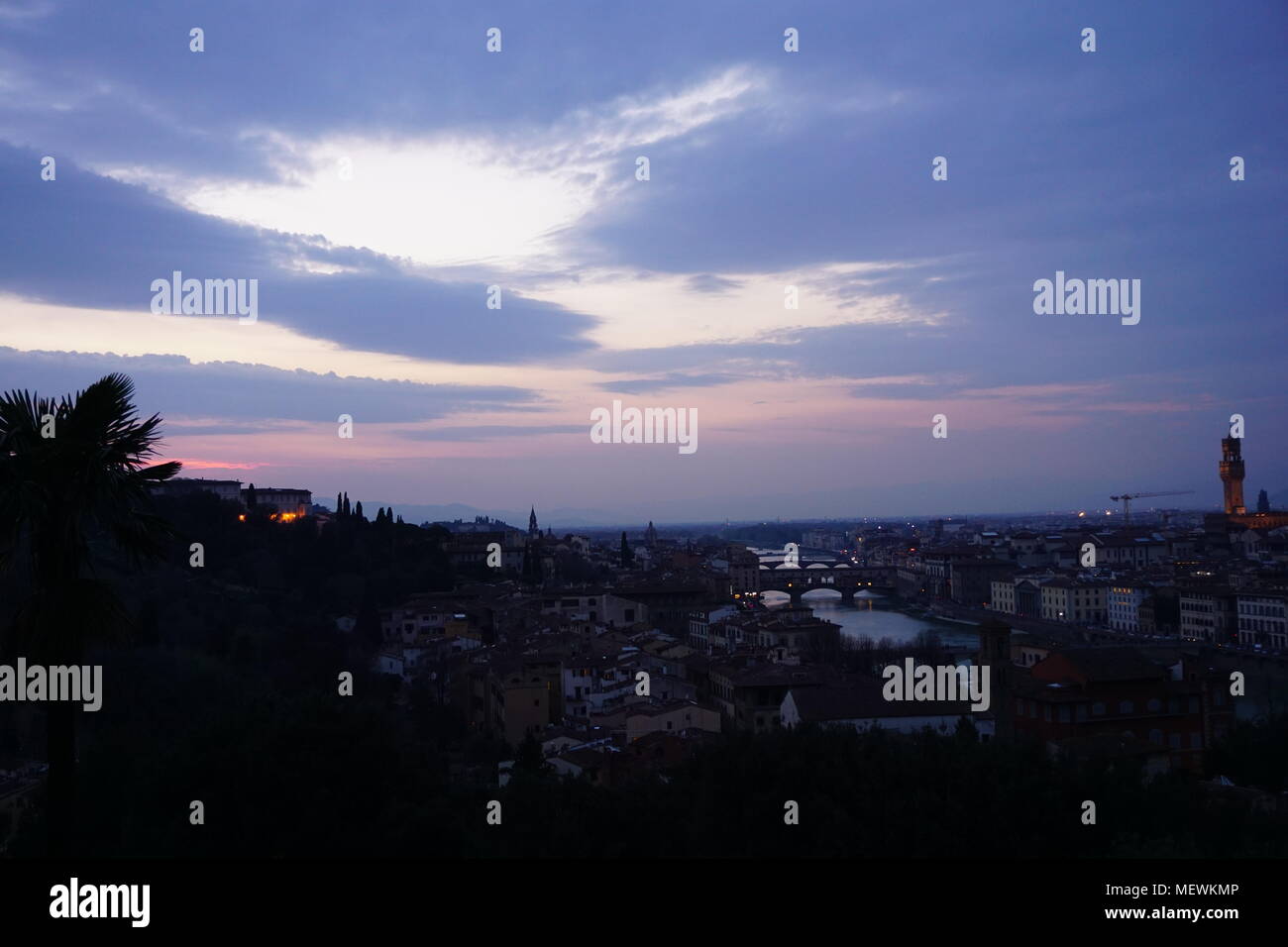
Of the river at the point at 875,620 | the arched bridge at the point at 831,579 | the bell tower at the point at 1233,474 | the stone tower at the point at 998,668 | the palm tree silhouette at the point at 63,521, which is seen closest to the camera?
the palm tree silhouette at the point at 63,521

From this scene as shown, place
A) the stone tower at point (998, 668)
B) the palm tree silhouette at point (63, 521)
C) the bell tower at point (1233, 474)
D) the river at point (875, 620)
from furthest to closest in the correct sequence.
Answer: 1. the bell tower at point (1233, 474)
2. the river at point (875, 620)
3. the stone tower at point (998, 668)
4. the palm tree silhouette at point (63, 521)

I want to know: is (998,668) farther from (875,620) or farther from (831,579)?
(831,579)

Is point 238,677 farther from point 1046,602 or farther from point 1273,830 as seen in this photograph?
point 1046,602

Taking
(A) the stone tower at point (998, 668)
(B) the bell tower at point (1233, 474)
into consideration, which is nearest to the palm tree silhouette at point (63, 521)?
(A) the stone tower at point (998, 668)

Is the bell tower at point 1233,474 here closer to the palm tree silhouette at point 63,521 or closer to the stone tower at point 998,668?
the stone tower at point 998,668

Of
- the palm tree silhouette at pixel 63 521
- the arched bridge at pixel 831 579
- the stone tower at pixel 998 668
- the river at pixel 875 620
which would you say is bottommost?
the river at pixel 875 620
